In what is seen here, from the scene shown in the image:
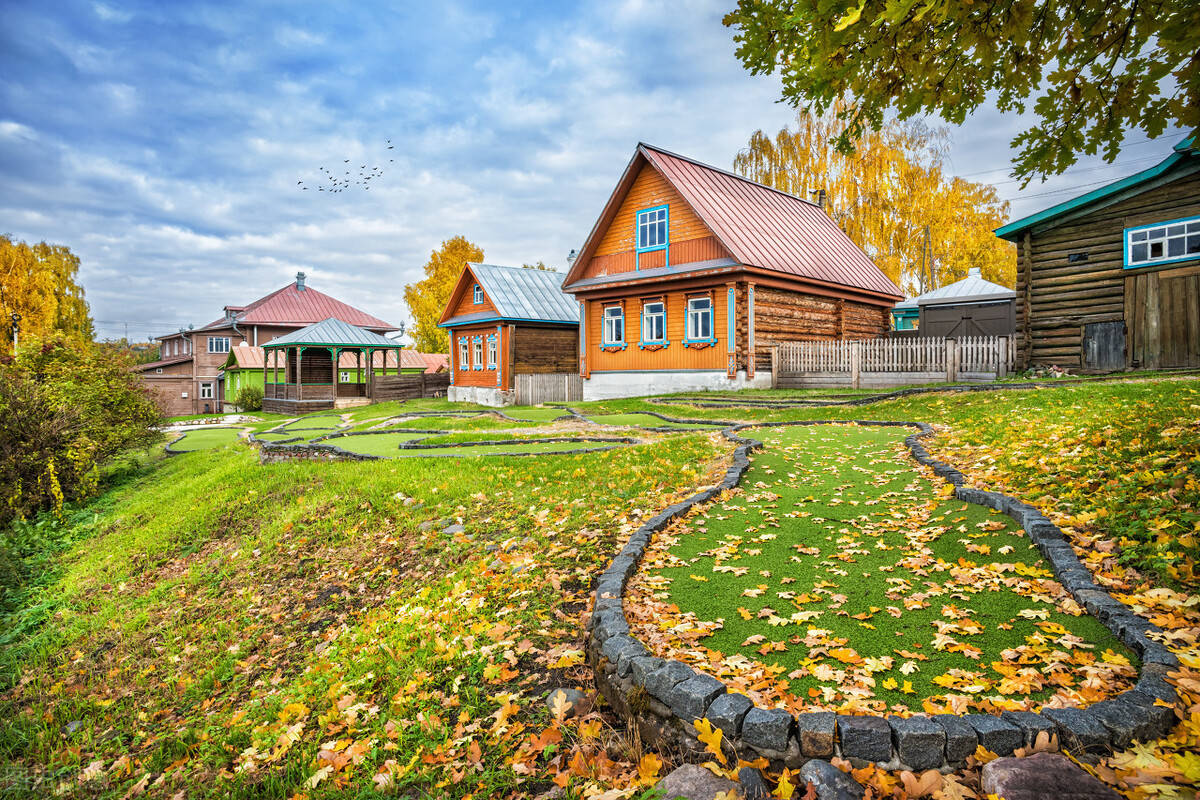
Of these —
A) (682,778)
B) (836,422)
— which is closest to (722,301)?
(836,422)

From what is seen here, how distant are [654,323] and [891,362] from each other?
326 inches

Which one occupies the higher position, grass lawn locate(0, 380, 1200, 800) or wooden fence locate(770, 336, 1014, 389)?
wooden fence locate(770, 336, 1014, 389)

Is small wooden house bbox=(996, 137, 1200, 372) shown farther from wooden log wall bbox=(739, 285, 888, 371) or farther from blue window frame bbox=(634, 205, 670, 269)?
blue window frame bbox=(634, 205, 670, 269)

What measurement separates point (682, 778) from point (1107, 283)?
19610 millimetres

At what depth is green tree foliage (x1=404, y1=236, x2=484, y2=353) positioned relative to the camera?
4497 centimetres

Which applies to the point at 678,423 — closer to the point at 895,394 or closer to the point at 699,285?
the point at 895,394

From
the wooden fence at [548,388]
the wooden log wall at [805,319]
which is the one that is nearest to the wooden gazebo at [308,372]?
the wooden fence at [548,388]

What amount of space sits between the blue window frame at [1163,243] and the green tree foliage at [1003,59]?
48.4 ft

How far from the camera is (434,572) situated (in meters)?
6.29

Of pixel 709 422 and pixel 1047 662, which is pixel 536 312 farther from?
pixel 1047 662

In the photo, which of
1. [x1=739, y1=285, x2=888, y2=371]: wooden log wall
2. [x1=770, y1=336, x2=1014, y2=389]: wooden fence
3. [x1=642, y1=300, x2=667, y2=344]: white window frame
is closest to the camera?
[x1=770, y1=336, x2=1014, y2=389]: wooden fence

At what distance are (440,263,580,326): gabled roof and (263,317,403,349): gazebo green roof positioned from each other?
499 cm

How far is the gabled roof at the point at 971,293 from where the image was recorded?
26.0 meters

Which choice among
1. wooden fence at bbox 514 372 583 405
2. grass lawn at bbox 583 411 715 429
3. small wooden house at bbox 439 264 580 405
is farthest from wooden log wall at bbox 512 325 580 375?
grass lawn at bbox 583 411 715 429
